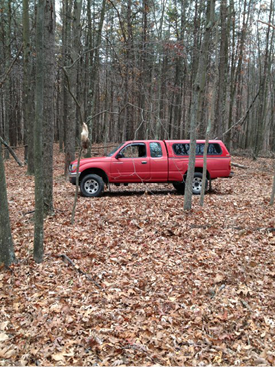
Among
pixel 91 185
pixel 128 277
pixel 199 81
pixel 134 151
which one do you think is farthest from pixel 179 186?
pixel 128 277

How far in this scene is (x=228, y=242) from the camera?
19.3 ft

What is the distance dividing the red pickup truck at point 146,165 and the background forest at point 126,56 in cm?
84

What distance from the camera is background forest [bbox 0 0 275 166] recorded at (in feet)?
23.1

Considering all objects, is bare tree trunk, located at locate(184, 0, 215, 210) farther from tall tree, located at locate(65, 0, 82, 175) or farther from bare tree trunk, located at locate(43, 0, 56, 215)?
tall tree, located at locate(65, 0, 82, 175)

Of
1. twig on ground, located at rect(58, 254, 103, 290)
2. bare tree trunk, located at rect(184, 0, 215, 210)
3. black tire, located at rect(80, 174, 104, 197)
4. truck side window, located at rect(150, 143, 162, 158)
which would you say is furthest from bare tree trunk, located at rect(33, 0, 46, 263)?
truck side window, located at rect(150, 143, 162, 158)

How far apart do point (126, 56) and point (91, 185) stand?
20.0 ft

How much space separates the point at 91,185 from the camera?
9.34 metres

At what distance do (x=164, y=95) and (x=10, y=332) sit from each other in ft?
77.6

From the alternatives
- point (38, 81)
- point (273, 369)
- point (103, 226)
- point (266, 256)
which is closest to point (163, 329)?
point (273, 369)

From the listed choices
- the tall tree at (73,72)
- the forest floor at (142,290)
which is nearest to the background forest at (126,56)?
the tall tree at (73,72)

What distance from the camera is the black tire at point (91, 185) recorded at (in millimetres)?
9219

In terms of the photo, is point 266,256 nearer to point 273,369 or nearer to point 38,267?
point 273,369

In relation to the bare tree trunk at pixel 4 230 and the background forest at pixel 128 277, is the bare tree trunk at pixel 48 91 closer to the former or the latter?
the background forest at pixel 128 277

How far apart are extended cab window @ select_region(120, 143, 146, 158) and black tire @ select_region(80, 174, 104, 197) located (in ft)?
4.02
